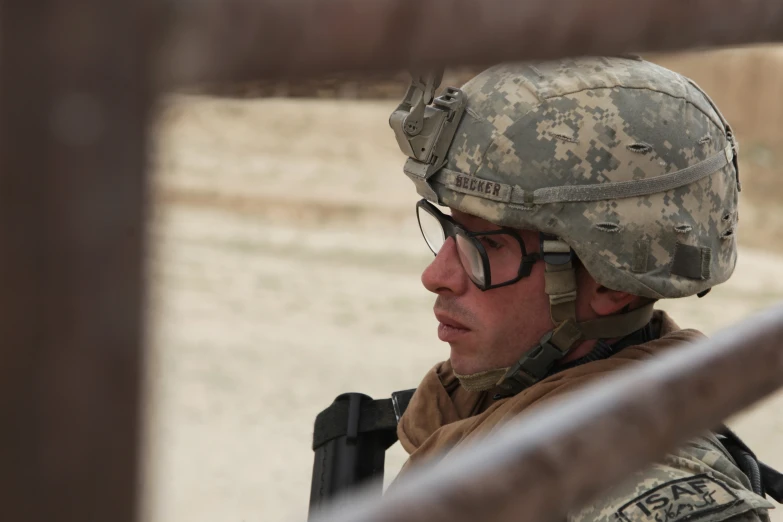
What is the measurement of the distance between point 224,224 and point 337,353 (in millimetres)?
4172

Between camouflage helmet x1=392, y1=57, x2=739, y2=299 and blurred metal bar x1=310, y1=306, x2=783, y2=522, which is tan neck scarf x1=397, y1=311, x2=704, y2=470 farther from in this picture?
blurred metal bar x1=310, y1=306, x2=783, y2=522

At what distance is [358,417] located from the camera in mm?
2746

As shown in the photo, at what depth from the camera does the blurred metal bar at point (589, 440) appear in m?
0.52

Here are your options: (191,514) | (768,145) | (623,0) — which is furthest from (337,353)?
(768,145)

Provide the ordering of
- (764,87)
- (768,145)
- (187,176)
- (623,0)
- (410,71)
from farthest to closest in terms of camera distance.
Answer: (764,87) < (768,145) < (187,176) < (623,0) < (410,71)

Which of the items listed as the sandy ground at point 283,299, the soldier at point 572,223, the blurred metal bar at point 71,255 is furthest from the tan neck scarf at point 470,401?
the blurred metal bar at point 71,255

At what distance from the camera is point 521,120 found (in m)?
2.38

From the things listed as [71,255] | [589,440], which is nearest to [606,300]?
[589,440]

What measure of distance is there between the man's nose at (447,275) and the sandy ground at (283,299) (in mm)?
1160

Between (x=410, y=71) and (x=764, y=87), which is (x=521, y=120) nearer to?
(x=410, y=71)

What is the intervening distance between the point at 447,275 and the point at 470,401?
0.37 meters

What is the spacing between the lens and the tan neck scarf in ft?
7.05

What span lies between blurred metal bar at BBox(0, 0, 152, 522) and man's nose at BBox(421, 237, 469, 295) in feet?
6.53

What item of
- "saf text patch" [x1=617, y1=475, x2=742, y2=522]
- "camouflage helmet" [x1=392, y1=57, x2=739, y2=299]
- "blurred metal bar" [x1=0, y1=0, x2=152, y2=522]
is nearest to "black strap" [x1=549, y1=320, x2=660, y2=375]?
"camouflage helmet" [x1=392, y1=57, x2=739, y2=299]
